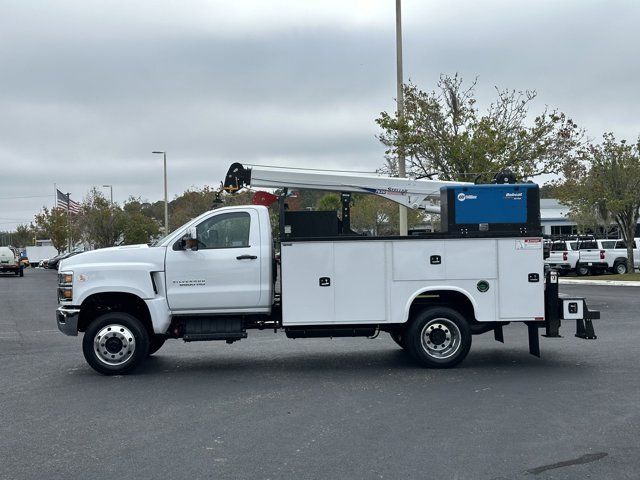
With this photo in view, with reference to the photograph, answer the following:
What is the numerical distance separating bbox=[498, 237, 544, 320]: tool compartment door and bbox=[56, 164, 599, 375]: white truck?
1cm

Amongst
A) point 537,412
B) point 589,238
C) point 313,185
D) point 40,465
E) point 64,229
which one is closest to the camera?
point 40,465

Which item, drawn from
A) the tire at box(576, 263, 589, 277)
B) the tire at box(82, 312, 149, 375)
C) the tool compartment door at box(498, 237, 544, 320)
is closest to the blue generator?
the tool compartment door at box(498, 237, 544, 320)

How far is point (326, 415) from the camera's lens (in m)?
7.92

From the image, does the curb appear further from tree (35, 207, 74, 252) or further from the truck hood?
tree (35, 207, 74, 252)

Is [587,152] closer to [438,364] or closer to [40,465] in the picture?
[438,364]

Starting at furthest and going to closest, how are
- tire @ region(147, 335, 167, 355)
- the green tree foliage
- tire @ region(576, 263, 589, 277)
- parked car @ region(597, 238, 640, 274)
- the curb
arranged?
tire @ region(576, 263, 589, 277) < parked car @ region(597, 238, 640, 274) < the curb < the green tree foliage < tire @ region(147, 335, 167, 355)

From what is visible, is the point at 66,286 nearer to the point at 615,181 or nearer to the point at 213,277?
the point at 213,277

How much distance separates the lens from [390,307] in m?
10.4

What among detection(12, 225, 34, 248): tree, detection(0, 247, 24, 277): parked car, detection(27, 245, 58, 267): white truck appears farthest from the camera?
detection(12, 225, 34, 248): tree

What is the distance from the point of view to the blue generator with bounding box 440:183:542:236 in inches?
408

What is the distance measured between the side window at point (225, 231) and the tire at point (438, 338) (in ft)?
8.58

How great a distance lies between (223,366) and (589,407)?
5267 mm

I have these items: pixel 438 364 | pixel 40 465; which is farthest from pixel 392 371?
pixel 40 465

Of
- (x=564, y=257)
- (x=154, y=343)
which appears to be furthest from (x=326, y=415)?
(x=564, y=257)
